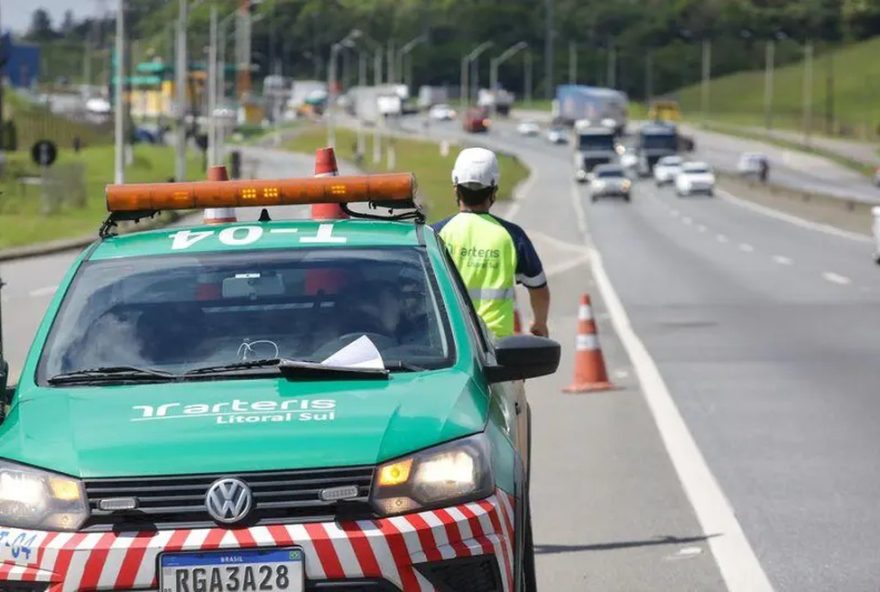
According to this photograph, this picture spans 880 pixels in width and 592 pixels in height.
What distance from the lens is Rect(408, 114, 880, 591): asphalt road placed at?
Answer: 383 inches

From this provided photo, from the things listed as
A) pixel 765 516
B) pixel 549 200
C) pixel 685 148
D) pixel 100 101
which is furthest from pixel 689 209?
pixel 100 101

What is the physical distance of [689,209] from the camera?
81.6m

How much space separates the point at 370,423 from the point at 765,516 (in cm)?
458

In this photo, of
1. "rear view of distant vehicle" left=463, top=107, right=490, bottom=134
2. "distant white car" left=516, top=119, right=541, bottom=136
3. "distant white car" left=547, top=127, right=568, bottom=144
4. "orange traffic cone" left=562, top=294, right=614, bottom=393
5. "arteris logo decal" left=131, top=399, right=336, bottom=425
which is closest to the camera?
"arteris logo decal" left=131, top=399, right=336, bottom=425

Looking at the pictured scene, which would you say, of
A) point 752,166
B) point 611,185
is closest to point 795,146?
point 752,166

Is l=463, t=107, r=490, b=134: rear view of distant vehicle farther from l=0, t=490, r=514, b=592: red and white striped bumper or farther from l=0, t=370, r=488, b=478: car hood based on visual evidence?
l=0, t=490, r=514, b=592: red and white striped bumper

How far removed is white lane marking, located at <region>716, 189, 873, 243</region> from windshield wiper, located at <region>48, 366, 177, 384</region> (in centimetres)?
4628

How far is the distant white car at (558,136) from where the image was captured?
170 metres

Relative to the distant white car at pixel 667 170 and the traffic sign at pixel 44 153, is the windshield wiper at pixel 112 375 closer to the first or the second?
the traffic sign at pixel 44 153

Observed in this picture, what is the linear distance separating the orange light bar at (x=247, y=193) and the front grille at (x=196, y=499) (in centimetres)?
178

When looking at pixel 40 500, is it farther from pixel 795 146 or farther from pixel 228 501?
pixel 795 146

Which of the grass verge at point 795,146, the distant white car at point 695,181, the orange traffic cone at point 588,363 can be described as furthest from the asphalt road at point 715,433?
the grass verge at point 795,146

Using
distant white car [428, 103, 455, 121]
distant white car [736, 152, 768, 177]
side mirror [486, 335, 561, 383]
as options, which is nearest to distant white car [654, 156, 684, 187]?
distant white car [736, 152, 768, 177]

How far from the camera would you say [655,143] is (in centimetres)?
12050
